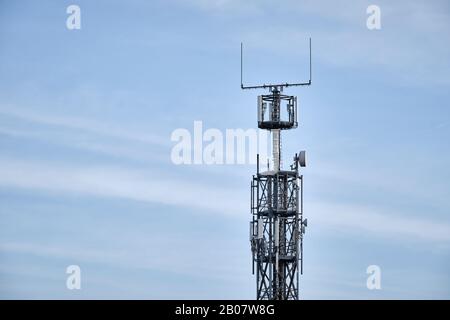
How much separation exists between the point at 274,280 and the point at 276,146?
13473 mm

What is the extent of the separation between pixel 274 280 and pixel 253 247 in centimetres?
411

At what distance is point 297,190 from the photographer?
513 feet
